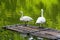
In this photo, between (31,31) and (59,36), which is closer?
(59,36)

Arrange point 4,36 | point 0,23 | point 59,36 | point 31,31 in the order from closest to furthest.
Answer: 1. point 59,36
2. point 31,31
3. point 4,36
4. point 0,23

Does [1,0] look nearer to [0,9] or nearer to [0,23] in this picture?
[0,9]

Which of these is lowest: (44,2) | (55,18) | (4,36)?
(4,36)

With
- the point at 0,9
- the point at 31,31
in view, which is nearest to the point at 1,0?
the point at 0,9

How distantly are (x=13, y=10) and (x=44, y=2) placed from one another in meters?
1.06

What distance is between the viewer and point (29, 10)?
8484 mm

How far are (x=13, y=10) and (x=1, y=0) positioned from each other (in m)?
0.59

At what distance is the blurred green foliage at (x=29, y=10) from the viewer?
309 inches

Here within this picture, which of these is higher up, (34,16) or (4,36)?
(34,16)

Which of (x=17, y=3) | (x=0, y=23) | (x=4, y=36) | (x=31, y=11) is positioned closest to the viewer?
(x=4, y=36)

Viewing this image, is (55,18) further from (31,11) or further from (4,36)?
(4,36)

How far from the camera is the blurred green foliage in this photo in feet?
25.7

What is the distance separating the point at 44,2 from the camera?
861cm

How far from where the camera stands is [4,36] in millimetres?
6992
